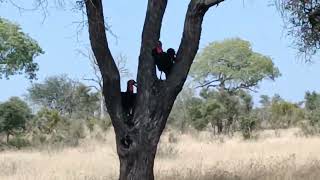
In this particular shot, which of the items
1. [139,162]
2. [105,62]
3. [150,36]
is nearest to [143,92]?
[105,62]

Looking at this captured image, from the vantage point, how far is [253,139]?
1034 inches

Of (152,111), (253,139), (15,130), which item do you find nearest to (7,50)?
(15,130)

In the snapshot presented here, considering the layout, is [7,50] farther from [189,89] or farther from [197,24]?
[189,89]

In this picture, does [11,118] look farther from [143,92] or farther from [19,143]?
[143,92]

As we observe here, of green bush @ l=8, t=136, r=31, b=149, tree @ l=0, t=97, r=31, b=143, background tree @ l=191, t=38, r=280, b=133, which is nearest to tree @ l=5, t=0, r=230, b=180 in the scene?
green bush @ l=8, t=136, r=31, b=149

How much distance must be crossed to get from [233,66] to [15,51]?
31.8 metres

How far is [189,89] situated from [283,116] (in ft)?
73.5

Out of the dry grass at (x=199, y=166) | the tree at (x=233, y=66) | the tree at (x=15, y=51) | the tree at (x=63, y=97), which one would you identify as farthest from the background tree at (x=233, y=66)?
the dry grass at (x=199, y=166)

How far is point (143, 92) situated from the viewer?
7.46 meters

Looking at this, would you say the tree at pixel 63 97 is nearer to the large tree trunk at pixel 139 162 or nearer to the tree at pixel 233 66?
the tree at pixel 233 66

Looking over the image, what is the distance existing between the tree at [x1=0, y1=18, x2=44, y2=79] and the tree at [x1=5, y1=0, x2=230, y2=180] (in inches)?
879

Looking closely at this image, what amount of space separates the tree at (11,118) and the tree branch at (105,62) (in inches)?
864

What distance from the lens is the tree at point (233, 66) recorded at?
55.7 m

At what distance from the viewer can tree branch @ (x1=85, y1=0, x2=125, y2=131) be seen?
24.4 feet
